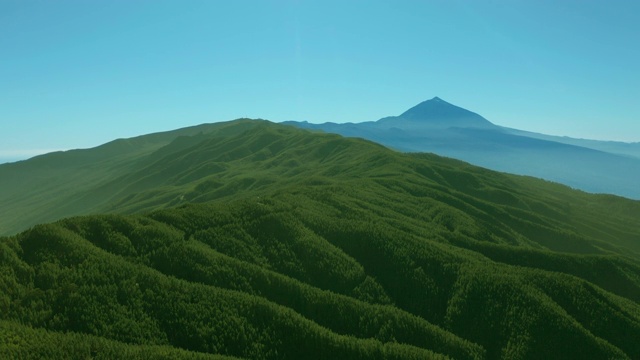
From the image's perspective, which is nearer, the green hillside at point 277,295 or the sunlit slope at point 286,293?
the green hillside at point 277,295

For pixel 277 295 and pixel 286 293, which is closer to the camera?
pixel 277 295

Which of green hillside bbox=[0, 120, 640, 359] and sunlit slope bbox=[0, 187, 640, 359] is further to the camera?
sunlit slope bbox=[0, 187, 640, 359]

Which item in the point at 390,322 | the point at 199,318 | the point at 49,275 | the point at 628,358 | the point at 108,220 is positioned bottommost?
the point at 628,358

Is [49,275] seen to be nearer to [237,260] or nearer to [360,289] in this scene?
[237,260]

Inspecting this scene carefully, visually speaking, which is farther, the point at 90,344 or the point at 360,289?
the point at 360,289

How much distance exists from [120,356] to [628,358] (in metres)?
119

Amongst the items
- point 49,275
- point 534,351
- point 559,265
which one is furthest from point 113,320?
point 559,265

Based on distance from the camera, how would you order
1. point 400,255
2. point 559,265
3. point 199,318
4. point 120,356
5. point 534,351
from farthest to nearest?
point 559,265 < point 400,255 < point 534,351 < point 199,318 < point 120,356

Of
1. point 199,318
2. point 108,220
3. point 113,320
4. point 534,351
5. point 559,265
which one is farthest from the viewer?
point 559,265

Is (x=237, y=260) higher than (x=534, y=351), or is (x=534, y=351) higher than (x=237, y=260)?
(x=237, y=260)

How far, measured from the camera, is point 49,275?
9844cm

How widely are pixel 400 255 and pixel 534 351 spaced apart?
46937 millimetres

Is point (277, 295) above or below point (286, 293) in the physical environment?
below

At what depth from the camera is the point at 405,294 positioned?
441 ft
